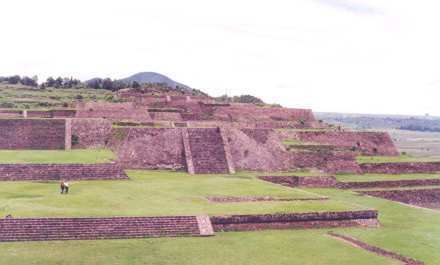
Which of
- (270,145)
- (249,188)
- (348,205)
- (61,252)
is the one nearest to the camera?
(61,252)

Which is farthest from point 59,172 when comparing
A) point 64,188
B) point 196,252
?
point 196,252

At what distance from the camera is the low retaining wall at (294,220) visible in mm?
20094

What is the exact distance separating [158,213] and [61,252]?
4.14 meters

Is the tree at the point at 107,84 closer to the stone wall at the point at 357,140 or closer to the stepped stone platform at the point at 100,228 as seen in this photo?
the stone wall at the point at 357,140

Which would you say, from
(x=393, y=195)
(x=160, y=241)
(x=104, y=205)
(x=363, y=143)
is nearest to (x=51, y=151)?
(x=104, y=205)

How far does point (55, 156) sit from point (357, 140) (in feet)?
77.6

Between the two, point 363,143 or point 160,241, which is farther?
point 363,143

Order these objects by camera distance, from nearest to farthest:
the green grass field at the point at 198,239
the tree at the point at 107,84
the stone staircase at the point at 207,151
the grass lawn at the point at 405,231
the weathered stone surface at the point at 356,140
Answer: the green grass field at the point at 198,239 < the grass lawn at the point at 405,231 < the stone staircase at the point at 207,151 < the weathered stone surface at the point at 356,140 < the tree at the point at 107,84

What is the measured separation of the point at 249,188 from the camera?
25.9 metres

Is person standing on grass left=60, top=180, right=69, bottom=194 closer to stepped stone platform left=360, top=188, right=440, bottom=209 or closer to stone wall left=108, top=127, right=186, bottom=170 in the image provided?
stone wall left=108, top=127, right=186, bottom=170

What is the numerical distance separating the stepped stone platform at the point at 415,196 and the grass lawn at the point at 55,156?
14.0 metres

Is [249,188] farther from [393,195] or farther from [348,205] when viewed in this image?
[393,195]

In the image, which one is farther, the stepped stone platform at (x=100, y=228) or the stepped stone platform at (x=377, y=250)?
the stepped stone platform at (x=100, y=228)

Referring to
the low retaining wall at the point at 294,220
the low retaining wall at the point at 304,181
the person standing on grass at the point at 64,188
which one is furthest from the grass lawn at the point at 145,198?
the low retaining wall at the point at 304,181
